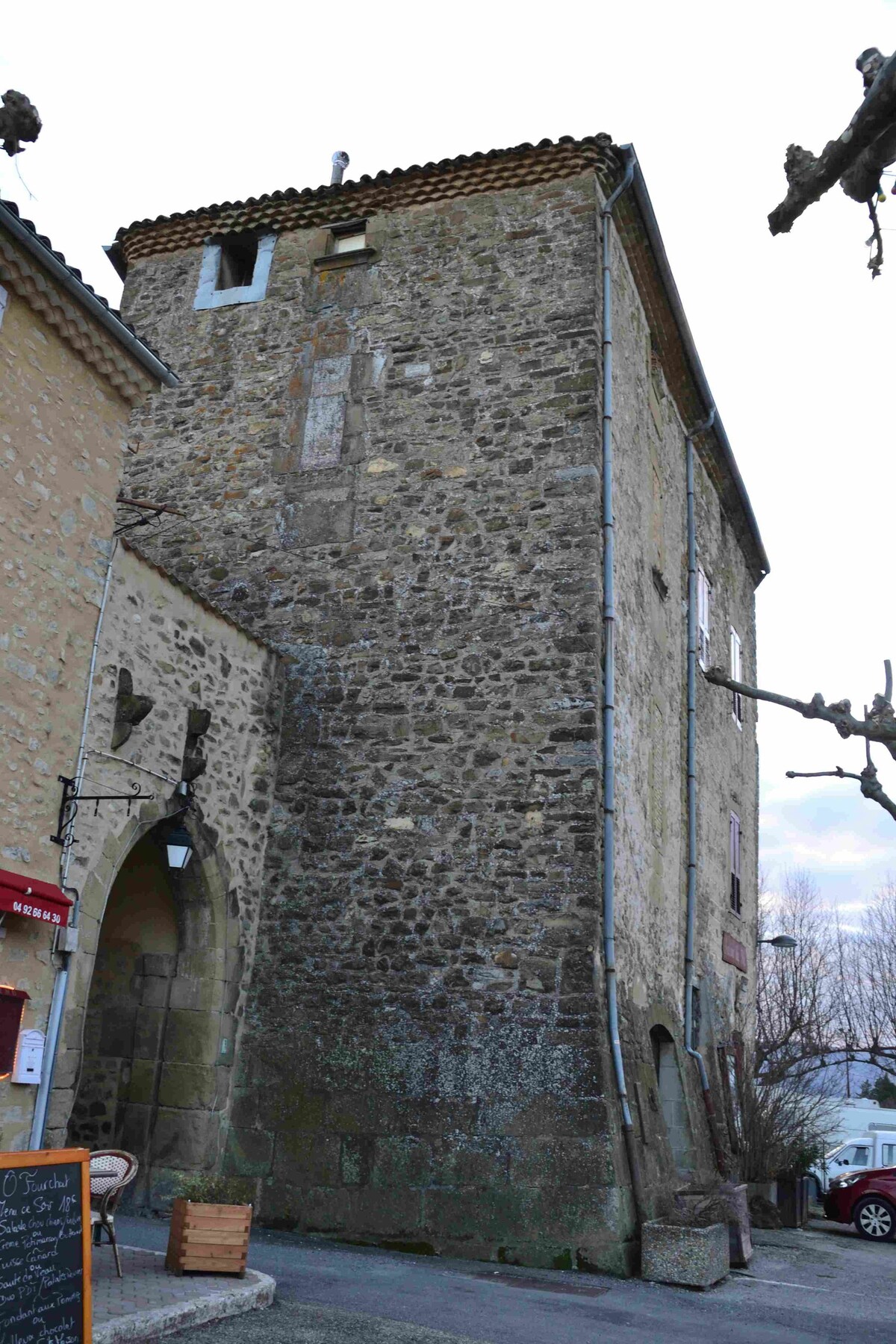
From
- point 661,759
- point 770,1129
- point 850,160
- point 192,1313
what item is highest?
point 661,759

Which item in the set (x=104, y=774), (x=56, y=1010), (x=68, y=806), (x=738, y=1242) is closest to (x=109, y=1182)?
(x=56, y=1010)

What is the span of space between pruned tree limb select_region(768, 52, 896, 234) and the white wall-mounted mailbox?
6098mm

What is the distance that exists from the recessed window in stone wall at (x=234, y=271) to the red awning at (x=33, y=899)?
7.46 meters

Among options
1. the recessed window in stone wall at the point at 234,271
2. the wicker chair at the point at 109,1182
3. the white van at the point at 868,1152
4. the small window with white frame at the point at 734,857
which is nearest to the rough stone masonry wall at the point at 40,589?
the wicker chair at the point at 109,1182

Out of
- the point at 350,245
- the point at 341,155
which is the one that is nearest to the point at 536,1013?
the point at 350,245

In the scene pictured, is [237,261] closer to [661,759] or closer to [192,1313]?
[661,759]

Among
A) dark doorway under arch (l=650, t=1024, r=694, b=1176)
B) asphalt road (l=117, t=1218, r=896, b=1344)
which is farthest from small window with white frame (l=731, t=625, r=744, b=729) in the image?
asphalt road (l=117, t=1218, r=896, b=1344)

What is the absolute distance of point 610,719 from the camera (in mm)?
9773

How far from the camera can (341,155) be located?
45.1ft

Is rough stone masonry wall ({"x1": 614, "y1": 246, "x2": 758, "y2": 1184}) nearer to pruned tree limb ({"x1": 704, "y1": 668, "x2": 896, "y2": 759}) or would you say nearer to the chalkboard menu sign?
pruned tree limb ({"x1": 704, "y1": 668, "x2": 896, "y2": 759})

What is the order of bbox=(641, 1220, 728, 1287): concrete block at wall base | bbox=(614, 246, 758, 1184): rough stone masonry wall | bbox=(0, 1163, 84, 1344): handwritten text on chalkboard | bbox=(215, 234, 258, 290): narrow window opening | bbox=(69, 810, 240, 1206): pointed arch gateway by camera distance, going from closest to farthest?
bbox=(0, 1163, 84, 1344): handwritten text on chalkboard < bbox=(641, 1220, 728, 1287): concrete block at wall base < bbox=(69, 810, 240, 1206): pointed arch gateway < bbox=(614, 246, 758, 1184): rough stone masonry wall < bbox=(215, 234, 258, 290): narrow window opening

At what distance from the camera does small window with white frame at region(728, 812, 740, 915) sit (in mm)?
15953

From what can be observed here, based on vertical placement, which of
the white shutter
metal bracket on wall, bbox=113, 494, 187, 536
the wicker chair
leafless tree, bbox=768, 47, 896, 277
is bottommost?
the wicker chair

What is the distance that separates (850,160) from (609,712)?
6.66 meters
